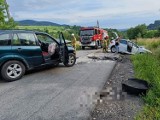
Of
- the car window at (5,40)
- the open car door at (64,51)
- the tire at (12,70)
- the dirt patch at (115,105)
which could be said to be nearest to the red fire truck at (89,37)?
the open car door at (64,51)

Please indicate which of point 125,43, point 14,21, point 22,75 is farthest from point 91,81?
point 14,21

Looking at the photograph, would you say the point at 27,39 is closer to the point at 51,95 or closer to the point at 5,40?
the point at 5,40

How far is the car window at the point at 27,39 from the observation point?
922 cm

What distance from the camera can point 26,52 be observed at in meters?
9.17

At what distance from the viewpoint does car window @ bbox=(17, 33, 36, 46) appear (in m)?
9.22

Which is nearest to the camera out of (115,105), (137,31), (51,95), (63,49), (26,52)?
(115,105)

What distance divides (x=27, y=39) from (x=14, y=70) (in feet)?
4.65

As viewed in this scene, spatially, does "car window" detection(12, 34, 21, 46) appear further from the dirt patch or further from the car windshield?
the car windshield

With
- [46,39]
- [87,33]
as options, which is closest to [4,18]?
[87,33]

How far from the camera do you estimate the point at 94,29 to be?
94.1 feet

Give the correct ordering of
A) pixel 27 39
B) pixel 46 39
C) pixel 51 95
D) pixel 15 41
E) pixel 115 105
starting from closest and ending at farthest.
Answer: pixel 115 105 < pixel 51 95 < pixel 15 41 < pixel 27 39 < pixel 46 39

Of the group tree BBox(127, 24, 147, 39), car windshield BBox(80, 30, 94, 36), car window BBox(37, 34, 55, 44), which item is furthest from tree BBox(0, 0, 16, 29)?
tree BBox(127, 24, 147, 39)

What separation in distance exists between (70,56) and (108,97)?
5323 mm

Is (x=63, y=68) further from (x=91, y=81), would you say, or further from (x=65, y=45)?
(x=91, y=81)
